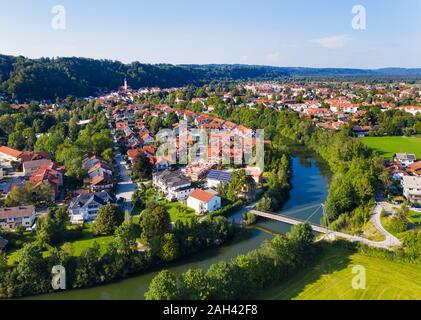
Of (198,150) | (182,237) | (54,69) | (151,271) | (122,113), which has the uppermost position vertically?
(54,69)

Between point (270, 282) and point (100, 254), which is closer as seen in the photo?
point (270, 282)

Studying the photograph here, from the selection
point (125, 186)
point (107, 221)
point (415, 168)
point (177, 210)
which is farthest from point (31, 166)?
point (415, 168)

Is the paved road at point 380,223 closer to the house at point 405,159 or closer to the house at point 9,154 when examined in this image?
the house at point 405,159

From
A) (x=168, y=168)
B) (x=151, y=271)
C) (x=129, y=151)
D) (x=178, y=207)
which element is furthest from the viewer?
(x=129, y=151)

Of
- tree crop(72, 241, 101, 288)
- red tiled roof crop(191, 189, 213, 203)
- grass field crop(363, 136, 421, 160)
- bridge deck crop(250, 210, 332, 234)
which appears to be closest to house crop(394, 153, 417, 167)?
grass field crop(363, 136, 421, 160)

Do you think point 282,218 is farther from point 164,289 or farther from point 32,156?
point 32,156

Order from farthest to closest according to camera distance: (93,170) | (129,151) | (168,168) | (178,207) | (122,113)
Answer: (122,113)
(129,151)
(168,168)
(93,170)
(178,207)

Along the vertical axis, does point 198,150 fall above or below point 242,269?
above

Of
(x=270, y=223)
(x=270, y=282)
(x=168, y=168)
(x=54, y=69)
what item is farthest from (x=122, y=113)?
(x=270, y=282)

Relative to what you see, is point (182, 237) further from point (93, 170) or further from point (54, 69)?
point (54, 69)

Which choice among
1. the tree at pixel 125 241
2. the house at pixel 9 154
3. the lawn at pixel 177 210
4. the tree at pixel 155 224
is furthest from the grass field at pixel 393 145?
the house at pixel 9 154
